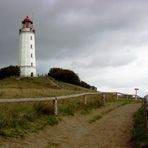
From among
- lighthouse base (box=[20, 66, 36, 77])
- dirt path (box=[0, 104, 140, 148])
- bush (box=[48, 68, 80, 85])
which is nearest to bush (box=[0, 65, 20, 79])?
lighthouse base (box=[20, 66, 36, 77])

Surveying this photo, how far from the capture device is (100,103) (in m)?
27.5

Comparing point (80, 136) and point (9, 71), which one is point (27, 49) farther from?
point (80, 136)

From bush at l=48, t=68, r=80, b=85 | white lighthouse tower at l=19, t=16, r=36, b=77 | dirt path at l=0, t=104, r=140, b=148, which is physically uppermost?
white lighthouse tower at l=19, t=16, r=36, b=77

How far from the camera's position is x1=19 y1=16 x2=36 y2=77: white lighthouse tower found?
302 feet

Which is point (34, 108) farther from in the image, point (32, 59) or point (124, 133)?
point (32, 59)

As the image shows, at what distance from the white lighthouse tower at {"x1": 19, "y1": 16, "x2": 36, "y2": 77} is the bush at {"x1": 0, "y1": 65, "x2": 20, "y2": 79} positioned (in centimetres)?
105

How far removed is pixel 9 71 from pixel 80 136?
81487mm

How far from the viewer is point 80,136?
578 inches

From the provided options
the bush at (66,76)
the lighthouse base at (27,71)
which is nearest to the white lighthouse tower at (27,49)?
the lighthouse base at (27,71)

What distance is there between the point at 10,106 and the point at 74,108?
5.20 metres

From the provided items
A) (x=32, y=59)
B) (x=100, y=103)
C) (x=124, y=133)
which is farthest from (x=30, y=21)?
(x=124, y=133)

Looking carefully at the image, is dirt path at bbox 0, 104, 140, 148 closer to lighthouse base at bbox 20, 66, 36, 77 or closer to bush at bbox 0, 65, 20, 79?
lighthouse base at bbox 20, 66, 36, 77

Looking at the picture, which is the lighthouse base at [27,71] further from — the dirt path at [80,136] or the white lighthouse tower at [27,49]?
the dirt path at [80,136]

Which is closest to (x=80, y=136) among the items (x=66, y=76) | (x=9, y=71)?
(x=66, y=76)
